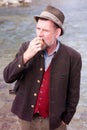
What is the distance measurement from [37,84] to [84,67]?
12.5 feet

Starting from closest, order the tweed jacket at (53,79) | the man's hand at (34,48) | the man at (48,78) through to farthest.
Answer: the man's hand at (34,48), the man at (48,78), the tweed jacket at (53,79)

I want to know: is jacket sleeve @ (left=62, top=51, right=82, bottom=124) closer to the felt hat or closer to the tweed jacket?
the tweed jacket

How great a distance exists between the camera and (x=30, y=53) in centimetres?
216

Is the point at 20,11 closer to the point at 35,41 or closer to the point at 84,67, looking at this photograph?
the point at 84,67

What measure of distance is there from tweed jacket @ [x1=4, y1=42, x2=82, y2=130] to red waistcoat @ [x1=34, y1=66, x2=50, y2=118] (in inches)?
1.1

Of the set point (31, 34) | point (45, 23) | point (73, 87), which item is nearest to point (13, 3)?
point (31, 34)

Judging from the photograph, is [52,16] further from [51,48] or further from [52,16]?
[51,48]

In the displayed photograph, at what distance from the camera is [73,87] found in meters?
2.44

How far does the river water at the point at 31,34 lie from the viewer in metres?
4.49

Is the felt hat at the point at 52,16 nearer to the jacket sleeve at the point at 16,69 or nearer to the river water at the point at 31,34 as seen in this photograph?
the jacket sleeve at the point at 16,69

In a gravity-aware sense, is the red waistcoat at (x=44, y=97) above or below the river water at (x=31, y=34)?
above

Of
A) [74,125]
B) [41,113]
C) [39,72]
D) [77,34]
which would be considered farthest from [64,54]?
[77,34]

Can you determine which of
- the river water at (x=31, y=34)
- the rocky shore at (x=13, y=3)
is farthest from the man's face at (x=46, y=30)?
the rocky shore at (x=13, y=3)

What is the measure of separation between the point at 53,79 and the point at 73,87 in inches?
7.0
